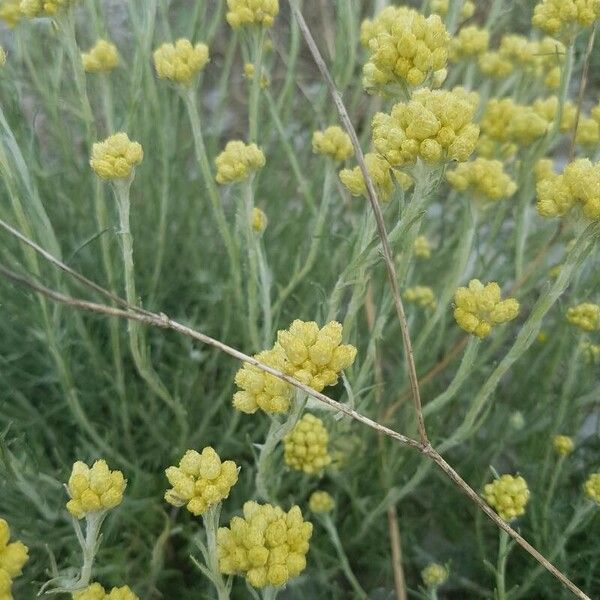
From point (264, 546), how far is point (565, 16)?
0.91m

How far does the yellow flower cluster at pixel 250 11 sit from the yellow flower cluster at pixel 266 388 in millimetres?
613

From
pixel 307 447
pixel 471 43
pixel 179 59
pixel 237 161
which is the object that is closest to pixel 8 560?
pixel 307 447

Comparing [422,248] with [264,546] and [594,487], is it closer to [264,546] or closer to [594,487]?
[594,487]

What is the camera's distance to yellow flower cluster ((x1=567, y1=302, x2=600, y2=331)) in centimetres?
118

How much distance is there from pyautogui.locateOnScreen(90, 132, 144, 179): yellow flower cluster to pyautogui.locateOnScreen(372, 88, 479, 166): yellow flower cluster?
34 centimetres

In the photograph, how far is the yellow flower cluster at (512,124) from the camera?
129 centimetres

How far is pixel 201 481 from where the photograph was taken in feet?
2.57

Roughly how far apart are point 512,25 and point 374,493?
7.28 feet

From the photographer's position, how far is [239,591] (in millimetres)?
1273

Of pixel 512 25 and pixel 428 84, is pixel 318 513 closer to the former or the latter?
pixel 428 84

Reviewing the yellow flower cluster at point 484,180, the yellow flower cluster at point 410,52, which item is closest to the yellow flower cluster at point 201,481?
the yellow flower cluster at point 410,52

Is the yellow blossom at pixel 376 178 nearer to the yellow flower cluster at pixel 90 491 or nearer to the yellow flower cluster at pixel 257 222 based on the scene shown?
the yellow flower cluster at pixel 257 222

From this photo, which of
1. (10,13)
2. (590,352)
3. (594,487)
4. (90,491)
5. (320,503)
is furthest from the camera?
(10,13)

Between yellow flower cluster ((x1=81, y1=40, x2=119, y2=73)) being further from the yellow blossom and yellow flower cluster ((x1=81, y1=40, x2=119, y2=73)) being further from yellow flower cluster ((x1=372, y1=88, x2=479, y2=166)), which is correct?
yellow flower cluster ((x1=372, y1=88, x2=479, y2=166))
